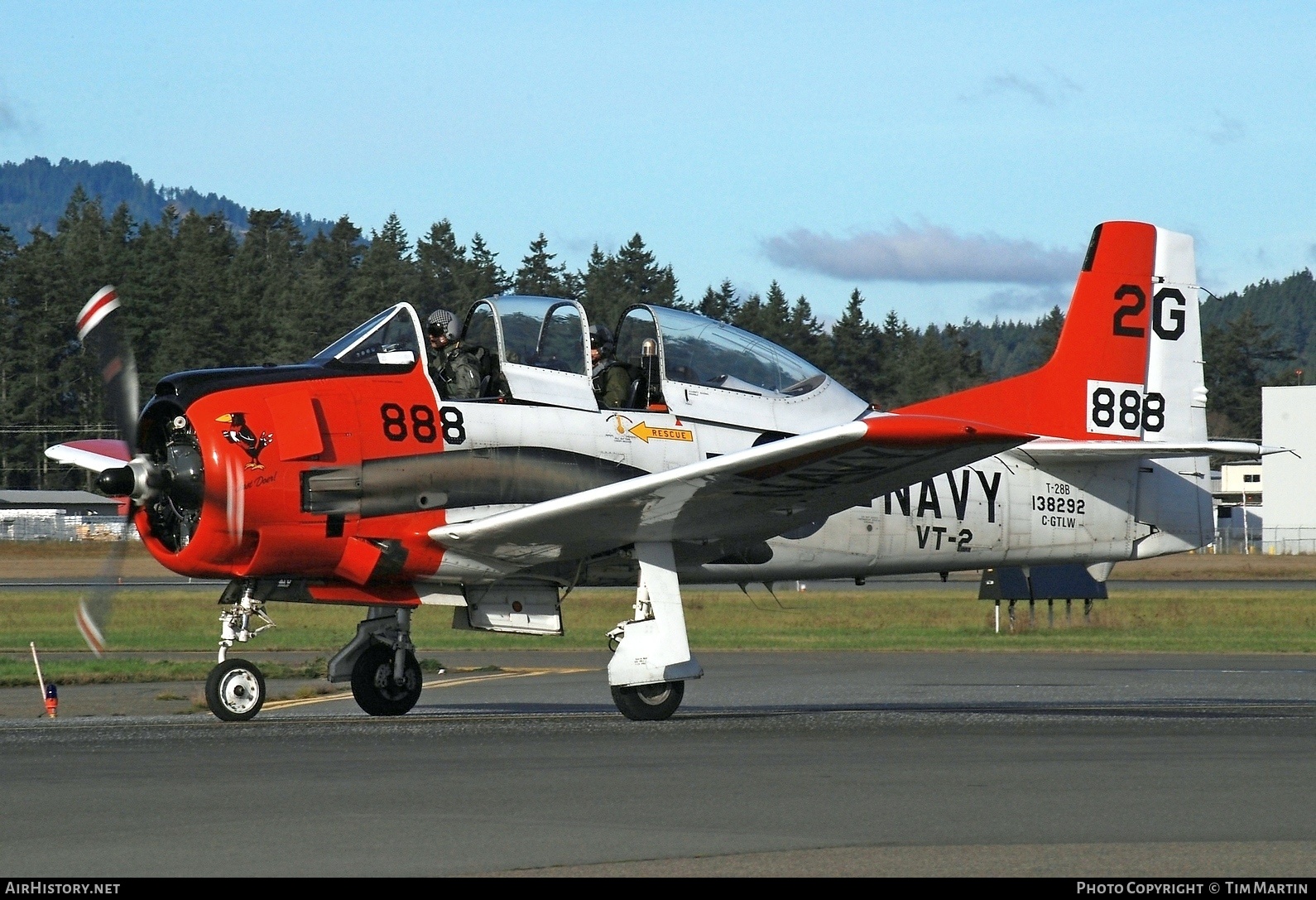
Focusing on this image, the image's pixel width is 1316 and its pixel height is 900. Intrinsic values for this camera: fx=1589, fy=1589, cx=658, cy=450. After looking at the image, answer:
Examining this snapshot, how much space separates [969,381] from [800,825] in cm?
10921

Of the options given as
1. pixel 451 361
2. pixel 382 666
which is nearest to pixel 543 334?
pixel 451 361

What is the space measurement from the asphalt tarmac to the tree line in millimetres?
62318

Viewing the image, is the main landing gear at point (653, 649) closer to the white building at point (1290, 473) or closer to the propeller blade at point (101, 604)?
the propeller blade at point (101, 604)

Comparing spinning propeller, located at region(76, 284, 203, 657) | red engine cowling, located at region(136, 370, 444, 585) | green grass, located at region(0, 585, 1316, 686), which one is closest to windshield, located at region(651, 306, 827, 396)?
red engine cowling, located at region(136, 370, 444, 585)

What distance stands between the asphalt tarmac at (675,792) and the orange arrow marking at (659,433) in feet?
8.32

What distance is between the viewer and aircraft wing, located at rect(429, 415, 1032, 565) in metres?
11.9

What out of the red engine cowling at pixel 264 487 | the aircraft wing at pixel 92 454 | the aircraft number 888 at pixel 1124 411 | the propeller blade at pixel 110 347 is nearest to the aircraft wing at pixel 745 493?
the red engine cowling at pixel 264 487

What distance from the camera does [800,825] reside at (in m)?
7.63

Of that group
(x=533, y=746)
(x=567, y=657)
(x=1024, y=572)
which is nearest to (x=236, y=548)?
(x=533, y=746)

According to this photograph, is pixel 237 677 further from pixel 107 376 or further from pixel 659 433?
pixel 659 433

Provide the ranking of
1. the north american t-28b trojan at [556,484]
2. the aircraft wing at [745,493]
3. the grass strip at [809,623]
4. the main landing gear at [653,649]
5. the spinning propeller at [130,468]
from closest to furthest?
the aircraft wing at [745,493] → the spinning propeller at [130,468] → the north american t-28b trojan at [556,484] → the main landing gear at [653,649] → the grass strip at [809,623]

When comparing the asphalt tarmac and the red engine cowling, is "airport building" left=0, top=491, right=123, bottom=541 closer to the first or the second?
the red engine cowling

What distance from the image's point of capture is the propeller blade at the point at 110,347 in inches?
506
